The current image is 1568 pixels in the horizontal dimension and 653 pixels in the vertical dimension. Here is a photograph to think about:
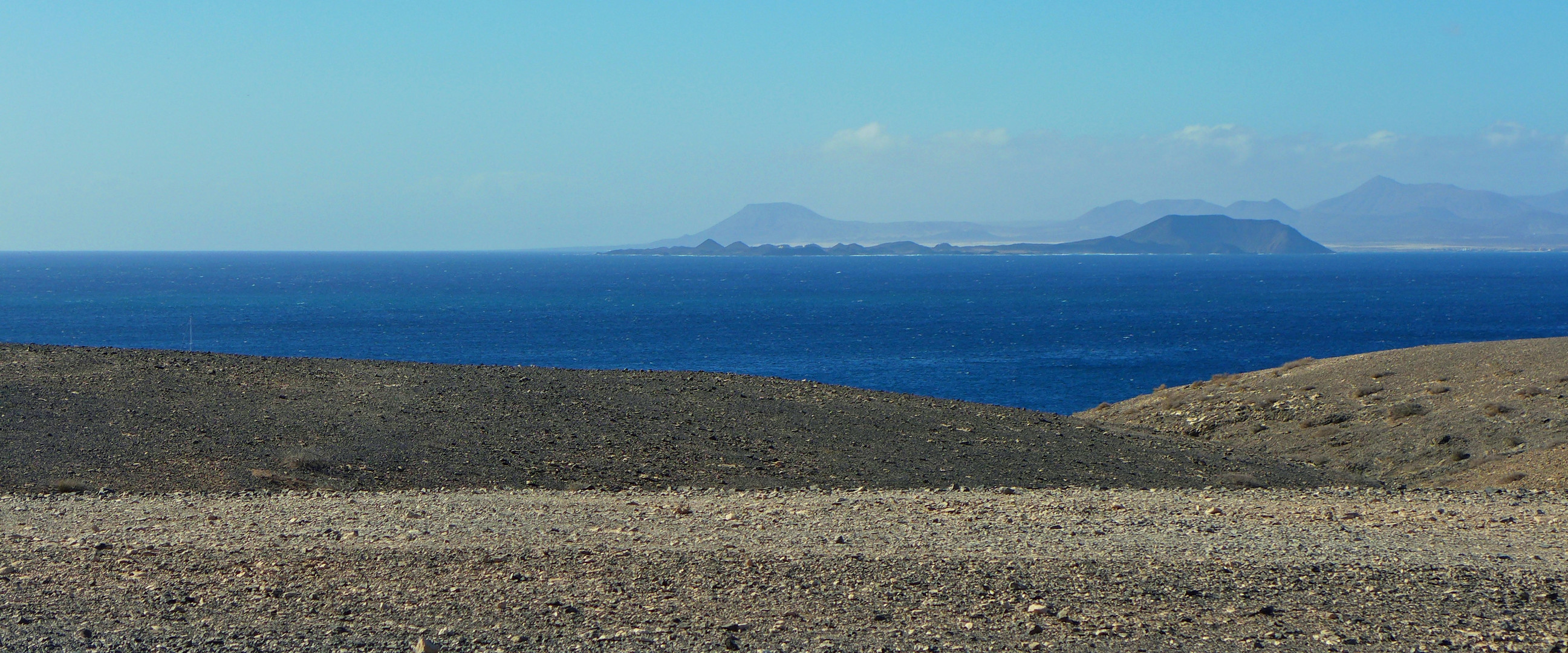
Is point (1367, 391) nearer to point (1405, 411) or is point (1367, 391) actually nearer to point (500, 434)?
point (1405, 411)

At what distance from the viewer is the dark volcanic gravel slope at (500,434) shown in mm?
14812

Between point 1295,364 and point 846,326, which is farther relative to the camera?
point 846,326

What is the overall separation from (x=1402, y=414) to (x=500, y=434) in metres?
16.0

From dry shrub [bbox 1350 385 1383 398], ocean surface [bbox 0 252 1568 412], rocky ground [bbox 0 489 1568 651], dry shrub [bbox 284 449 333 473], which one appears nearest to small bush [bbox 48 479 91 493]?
rocky ground [bbox 0 489 1568 651]

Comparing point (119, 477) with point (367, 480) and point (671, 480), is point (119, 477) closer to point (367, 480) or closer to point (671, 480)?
point (367, 480)

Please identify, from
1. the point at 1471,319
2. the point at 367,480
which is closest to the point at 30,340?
the point at 367,480

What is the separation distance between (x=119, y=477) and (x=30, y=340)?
69.2 metres

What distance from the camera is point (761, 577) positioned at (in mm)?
8836

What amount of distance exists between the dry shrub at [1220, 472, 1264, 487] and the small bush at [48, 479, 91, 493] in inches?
535

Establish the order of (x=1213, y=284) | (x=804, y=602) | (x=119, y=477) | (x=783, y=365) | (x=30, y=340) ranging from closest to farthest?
1. (x=804, y=602)
2. (x=119, y=477)
3. (x=783, y=365)
4. (x=30, y=340)
5. (x=1213, y=284)

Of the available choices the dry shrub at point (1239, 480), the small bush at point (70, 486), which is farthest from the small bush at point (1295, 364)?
the small bush at point (70, 486)

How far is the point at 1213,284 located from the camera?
172 meters

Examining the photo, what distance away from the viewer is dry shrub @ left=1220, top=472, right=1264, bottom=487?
1609cm

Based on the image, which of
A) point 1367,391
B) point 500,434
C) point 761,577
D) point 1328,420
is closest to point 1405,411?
point 1328,420
